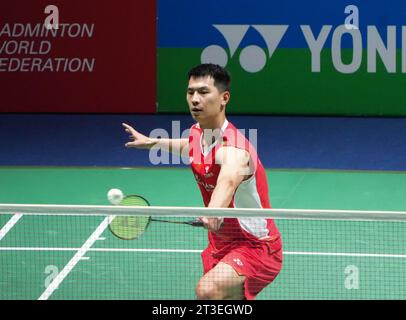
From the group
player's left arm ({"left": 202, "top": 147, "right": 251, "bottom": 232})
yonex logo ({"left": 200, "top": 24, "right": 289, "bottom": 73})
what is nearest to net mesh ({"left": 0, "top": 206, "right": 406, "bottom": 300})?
player's left arm ({"left": 202, "top": 147, "right": 251, "bottom": 232})

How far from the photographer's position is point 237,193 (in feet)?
22.9

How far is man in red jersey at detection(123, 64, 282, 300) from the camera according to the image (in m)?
6.56

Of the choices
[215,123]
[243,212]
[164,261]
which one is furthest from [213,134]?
[164,261]

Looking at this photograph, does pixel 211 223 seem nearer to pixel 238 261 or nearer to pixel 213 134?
pixel 238 261

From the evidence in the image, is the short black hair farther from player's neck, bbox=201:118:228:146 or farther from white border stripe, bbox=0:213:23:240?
white border stripe, bbox=0:213:23:240

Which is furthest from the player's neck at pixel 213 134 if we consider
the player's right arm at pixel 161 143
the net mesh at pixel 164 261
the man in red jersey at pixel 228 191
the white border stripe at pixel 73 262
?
the white border stripe at pixel 73 262

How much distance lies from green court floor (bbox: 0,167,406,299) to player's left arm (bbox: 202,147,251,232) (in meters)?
1.32

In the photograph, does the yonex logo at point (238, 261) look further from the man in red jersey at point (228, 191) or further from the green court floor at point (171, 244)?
the green court floor at point (171, 244)
